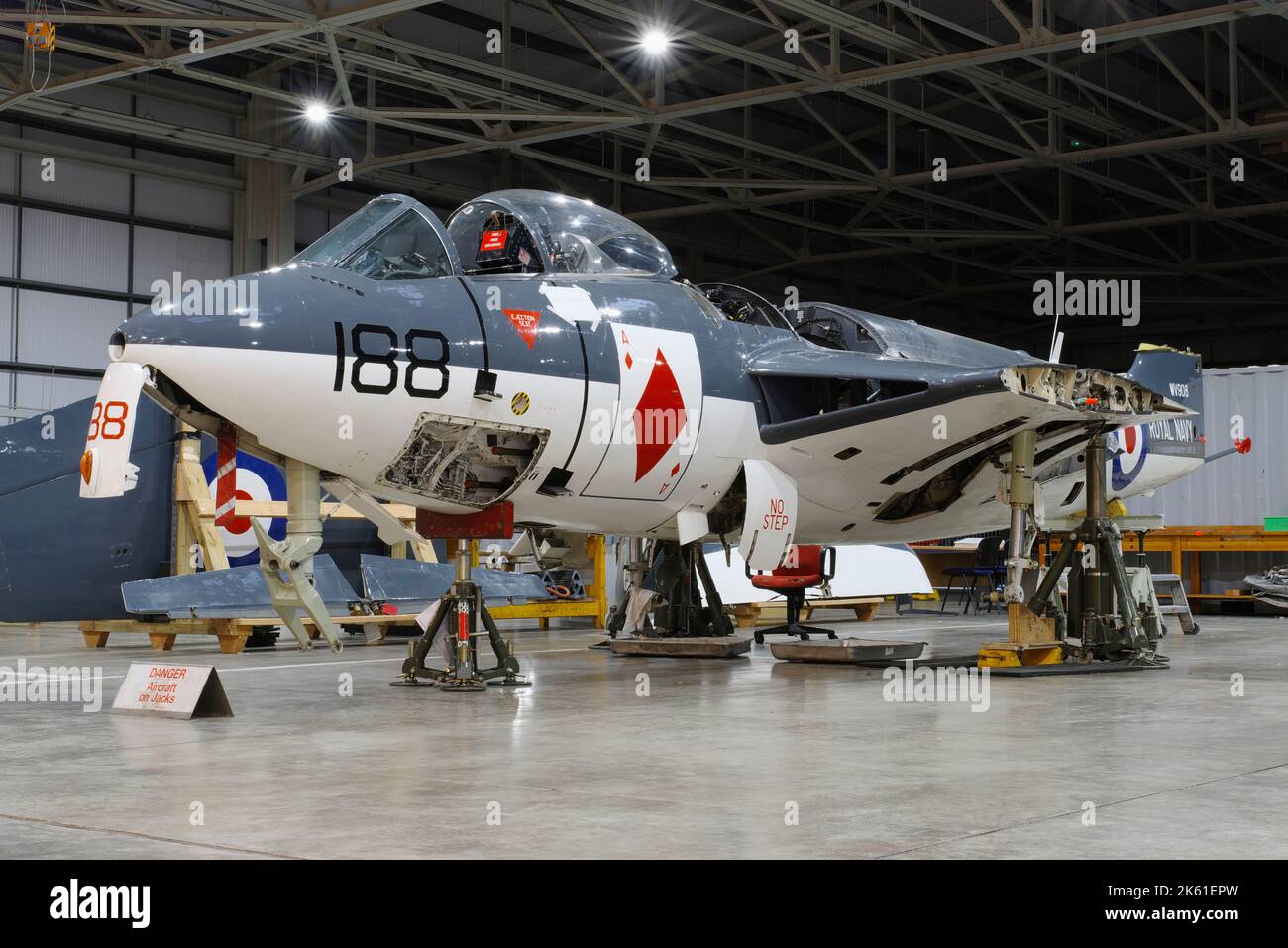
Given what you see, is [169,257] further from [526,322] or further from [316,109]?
[526,322]

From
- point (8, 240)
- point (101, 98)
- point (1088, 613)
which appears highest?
point (101, 98)

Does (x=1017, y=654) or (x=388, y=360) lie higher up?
(x=388, y=360)

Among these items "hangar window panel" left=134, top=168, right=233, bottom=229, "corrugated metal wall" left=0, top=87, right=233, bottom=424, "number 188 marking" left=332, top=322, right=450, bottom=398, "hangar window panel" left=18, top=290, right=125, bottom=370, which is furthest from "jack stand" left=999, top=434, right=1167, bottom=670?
"hangar window panel" left=134, top=168, right=233, bottom=229

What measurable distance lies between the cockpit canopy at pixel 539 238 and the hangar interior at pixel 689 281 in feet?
7.46

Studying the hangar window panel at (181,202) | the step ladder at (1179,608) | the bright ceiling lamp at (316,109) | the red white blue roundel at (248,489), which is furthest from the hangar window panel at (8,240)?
the step ladder at (1179,608)

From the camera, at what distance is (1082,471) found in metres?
13.5

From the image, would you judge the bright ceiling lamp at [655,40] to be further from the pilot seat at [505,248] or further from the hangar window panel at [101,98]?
the pilot seat at [505,248]

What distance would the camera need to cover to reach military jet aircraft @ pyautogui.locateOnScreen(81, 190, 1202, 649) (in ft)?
24.4

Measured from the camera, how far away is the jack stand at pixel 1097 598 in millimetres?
10683

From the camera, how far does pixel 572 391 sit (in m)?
8.53

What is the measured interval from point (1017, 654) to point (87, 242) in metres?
24.6

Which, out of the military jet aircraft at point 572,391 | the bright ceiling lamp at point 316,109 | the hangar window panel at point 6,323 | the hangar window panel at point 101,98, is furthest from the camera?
the hangar window panel at point 6,323

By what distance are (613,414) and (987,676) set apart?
363 centimetres
